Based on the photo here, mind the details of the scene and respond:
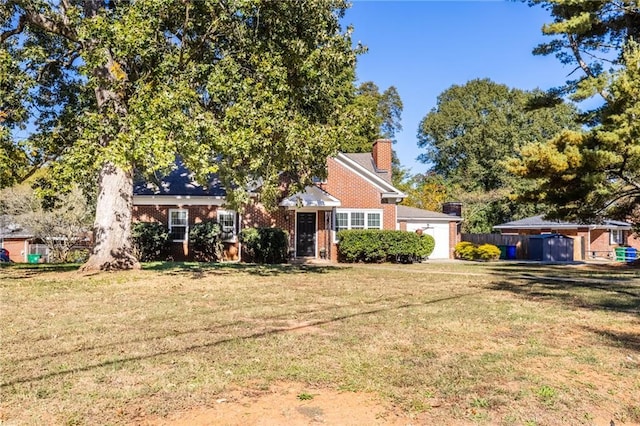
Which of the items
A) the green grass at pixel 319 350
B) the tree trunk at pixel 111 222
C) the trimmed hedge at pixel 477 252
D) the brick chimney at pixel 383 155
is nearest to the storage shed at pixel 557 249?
the trimmed hedge at pixel 477 252

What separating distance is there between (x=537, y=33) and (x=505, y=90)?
134 feet

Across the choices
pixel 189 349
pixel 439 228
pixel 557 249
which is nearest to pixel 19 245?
pixel 439 228

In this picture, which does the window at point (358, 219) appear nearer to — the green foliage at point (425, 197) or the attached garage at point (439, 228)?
the attached garage at point (439, 228)

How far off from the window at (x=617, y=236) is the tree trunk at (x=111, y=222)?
117 feet

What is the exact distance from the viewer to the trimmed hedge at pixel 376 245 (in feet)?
72.5

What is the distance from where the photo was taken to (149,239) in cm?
2148

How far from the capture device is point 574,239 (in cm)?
3142

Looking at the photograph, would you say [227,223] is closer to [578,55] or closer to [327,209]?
[327,209]

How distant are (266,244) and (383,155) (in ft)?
31.7

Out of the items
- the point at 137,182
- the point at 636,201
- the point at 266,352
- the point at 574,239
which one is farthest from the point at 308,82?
the point at 574,239

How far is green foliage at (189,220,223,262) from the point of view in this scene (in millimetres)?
22188

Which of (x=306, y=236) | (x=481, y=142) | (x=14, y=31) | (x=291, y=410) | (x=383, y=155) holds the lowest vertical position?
(x=291, y=410)

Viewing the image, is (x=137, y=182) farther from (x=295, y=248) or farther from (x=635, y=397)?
(x=635, y=397)

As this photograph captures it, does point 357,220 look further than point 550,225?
No
